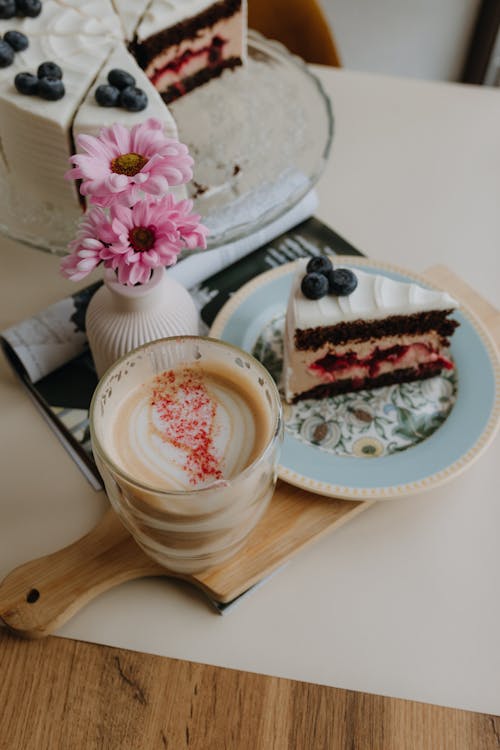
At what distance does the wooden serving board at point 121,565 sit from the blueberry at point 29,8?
1048 millimetres

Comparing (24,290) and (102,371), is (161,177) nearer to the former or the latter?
(102,371)

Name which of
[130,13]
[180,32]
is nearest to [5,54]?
[130,13]

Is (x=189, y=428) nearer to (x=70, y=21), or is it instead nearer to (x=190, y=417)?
(x=190, y=417)

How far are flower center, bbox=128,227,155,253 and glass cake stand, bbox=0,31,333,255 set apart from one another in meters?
0.33

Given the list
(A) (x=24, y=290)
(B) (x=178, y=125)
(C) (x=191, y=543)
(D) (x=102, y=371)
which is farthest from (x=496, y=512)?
(B) (x=178, y=125)

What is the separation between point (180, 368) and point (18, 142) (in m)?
0.64

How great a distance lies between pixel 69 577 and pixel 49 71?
909 millimetres

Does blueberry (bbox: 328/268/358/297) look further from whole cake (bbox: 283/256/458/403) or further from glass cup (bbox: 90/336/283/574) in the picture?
glass cup (bbox: 90/336/283/574)

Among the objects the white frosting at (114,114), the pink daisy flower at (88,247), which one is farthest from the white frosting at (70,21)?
the pink daisy flower at (88,247)

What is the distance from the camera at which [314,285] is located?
114cm

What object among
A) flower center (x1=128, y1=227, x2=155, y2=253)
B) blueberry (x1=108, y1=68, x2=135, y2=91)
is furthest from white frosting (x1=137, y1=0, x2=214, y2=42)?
flower center (x1=128, y1=227, x2=155, y2=253)

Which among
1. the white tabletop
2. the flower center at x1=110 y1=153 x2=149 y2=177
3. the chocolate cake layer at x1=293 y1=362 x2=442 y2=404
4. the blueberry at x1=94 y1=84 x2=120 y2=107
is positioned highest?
the flower center at x1=110 y1=153 x2=149 y2=177

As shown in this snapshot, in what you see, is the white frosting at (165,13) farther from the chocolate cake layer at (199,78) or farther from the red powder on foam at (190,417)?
the red powder on foam at (190,417)

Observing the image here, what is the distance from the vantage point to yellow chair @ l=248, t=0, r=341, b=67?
1.93 metres
